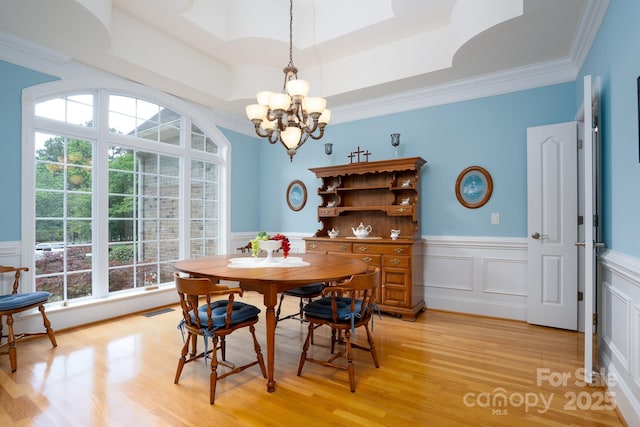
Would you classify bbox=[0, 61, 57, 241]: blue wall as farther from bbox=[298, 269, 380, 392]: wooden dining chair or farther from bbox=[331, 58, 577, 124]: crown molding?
bbox=[331, 58, 577, 124]: crown molding

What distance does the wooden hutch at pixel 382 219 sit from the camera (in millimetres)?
3891

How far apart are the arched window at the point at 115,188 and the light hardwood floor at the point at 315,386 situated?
2.83 ft

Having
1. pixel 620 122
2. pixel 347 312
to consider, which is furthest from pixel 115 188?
pixel 620 122

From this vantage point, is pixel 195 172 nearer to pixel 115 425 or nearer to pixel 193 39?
Result: pixel 193 39

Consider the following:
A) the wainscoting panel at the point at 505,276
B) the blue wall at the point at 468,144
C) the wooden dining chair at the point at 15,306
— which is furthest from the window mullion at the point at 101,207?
the wainscoting panel at the point at 505,276

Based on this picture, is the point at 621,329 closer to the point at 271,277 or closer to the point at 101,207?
the point at 271,277

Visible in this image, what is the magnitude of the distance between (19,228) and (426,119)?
15.6 feet

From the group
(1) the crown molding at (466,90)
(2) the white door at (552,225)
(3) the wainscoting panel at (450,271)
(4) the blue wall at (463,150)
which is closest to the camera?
(4) the blue wall at (463,150)

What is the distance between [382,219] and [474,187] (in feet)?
4.10

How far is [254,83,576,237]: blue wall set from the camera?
12.3 feet

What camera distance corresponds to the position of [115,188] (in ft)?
13.3

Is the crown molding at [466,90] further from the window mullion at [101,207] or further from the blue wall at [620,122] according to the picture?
the window mullion at [101,207]

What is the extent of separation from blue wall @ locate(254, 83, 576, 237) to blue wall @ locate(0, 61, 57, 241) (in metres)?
3.73

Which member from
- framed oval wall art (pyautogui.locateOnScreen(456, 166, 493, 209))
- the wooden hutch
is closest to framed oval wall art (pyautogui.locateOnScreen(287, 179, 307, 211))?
the wooden hutch
